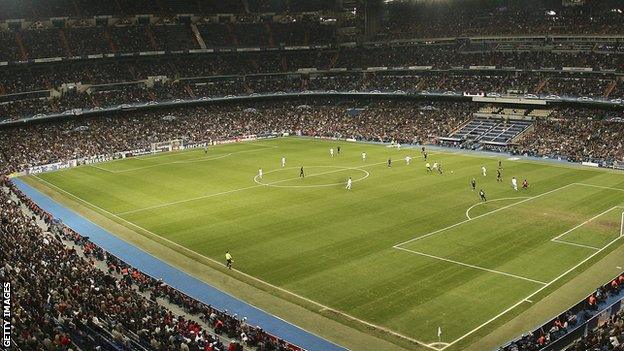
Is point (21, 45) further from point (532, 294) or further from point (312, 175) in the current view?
point (532, 294)

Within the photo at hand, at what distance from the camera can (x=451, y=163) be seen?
177 feet

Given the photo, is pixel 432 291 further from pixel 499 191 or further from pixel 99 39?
pixel 99 39

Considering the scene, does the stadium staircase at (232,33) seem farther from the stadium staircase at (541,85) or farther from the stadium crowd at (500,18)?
the stadium staircase at (541,85)

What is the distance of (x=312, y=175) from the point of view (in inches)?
1946

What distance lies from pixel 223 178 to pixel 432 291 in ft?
96.2

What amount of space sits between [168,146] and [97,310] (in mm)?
50900

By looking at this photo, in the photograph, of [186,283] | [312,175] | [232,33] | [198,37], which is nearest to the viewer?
[186,283]

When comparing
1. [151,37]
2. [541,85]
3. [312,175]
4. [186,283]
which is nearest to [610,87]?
[541,85]

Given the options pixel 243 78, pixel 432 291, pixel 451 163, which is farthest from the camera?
pixel 243 78

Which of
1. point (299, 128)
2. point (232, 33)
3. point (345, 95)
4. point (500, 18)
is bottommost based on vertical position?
point (299, 128)

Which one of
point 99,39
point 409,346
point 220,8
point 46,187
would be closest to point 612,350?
point 409,346

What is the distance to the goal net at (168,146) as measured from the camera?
6694cm

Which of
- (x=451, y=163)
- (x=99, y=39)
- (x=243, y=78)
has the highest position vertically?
(x=99, y=39)

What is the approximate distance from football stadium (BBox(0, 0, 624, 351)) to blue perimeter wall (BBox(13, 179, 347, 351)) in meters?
0.14
